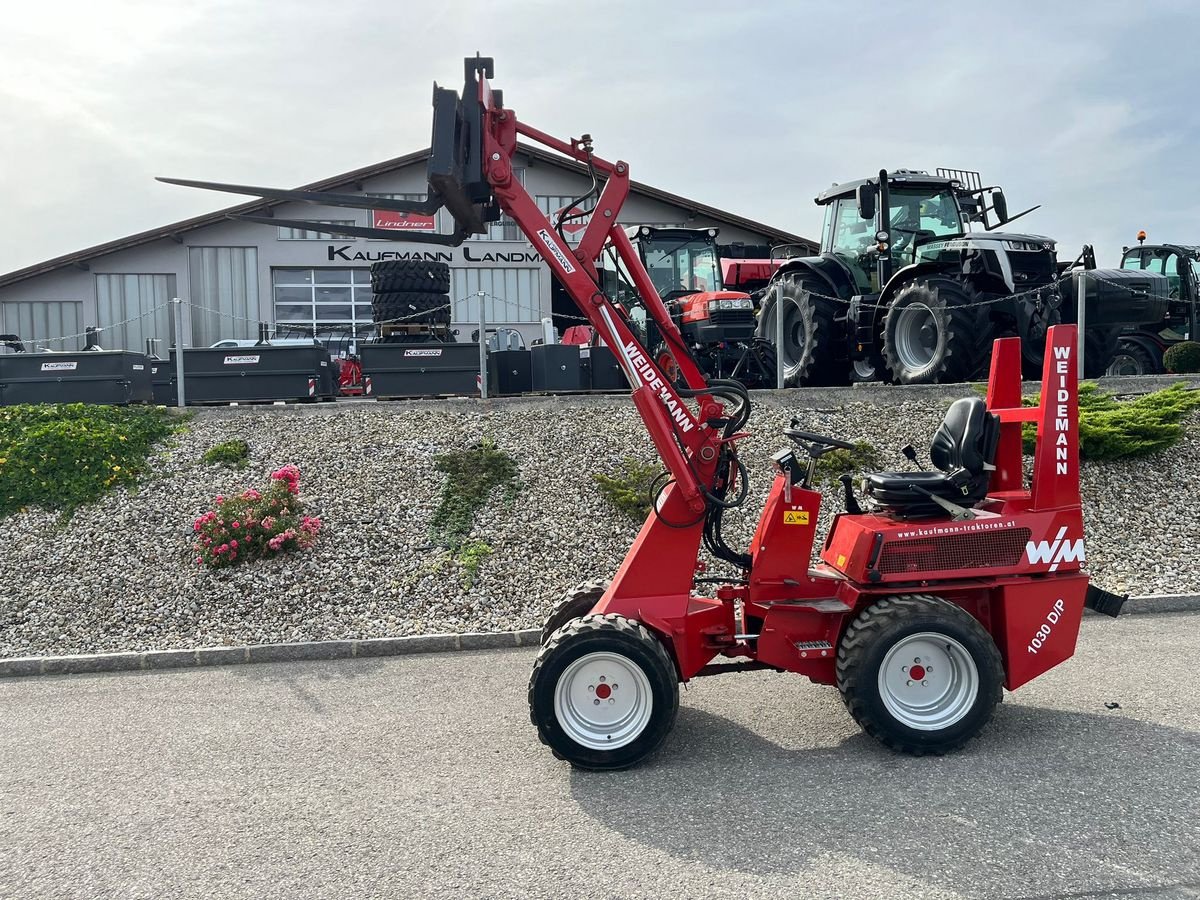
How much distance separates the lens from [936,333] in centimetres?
1162

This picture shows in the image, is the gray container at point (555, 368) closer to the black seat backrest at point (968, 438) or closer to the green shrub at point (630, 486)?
the green shrub at point (630, 486)

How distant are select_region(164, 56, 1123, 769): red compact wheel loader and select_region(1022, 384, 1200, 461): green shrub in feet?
16.0

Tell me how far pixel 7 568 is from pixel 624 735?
6498mm

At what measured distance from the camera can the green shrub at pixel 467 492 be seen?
28.2 feet

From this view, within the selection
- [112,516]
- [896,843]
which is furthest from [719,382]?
[112,516]

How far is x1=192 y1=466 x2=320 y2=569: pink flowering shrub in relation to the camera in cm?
848

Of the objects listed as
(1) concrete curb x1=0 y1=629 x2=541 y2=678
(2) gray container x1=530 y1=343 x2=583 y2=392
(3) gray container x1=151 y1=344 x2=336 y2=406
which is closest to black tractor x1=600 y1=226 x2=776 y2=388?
(2) gray container x1=530 y1=343 x2=583 y2=392

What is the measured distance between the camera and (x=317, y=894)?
3.67m

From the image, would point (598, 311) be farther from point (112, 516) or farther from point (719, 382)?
point (112, 516)

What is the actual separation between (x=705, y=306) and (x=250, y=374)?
6203 mm

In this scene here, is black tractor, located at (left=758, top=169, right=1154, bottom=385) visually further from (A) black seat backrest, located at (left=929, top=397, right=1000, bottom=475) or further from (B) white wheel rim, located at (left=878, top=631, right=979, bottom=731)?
(B) white wheel rim, located at (left=878, top=631, right=979, bottom=731)

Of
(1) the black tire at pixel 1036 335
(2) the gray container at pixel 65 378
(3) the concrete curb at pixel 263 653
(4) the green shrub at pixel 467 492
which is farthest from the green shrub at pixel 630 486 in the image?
(2) the gray container at pixel 65 378

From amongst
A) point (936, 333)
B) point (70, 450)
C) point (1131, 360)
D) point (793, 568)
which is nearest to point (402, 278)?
point (70, 450)

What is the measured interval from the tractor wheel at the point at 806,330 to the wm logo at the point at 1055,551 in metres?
7.61
